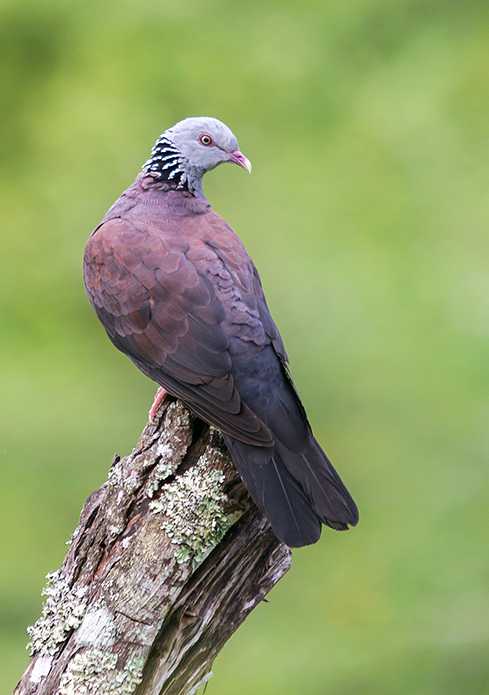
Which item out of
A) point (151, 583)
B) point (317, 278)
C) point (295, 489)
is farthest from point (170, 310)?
point (317, 278)

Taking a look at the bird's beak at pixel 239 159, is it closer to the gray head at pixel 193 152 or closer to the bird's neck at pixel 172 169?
the gray head at pixel 193 152

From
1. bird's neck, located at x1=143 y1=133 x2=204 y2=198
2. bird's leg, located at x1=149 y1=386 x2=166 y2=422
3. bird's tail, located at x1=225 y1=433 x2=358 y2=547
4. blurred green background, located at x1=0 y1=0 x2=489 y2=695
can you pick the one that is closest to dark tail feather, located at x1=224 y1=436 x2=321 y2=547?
bird's tail, located at x1=225 y1=433 x2=358 y2=547

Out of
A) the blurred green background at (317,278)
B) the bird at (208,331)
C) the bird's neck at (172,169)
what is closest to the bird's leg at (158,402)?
the bird at (208,331)

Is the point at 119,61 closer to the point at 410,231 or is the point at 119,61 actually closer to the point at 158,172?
the point at 410,231

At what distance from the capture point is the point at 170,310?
3869mm

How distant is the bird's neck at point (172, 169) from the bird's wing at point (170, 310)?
36 cm

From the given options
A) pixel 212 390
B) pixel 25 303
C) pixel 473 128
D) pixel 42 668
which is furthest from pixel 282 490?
pixel 473 128

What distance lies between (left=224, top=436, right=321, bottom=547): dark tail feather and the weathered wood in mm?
80

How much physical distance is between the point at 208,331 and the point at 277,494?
0.70 metres

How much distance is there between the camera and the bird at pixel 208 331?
3359 millimetres

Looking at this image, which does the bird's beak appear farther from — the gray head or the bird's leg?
the bird's leg

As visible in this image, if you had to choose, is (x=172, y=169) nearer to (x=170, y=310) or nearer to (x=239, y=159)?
(x=239, y=159)

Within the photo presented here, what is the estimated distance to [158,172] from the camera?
14.8ft

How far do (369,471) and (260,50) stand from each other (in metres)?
3.61
